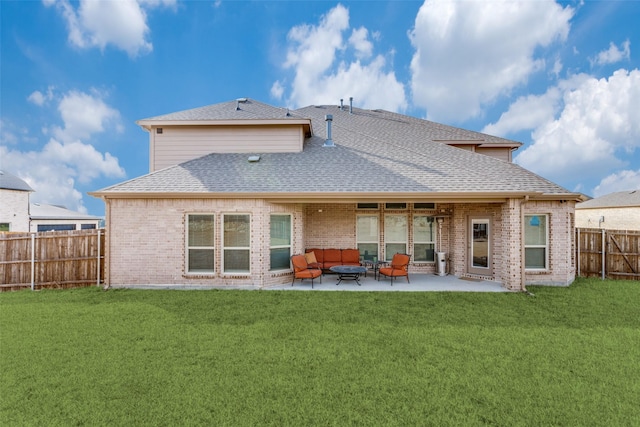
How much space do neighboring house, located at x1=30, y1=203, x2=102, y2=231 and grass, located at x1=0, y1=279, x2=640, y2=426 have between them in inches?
858

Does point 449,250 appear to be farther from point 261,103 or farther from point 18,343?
point 18,343

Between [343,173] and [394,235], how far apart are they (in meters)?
3.40

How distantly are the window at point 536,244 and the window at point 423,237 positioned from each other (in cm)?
304

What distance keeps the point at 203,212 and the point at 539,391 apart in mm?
8970

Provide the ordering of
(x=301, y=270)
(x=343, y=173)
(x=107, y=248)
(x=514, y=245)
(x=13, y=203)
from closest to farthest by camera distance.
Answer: (x=514, y=245)
(x=107, y=248)
(x=301, y=270)
(x=343, y=173)
(x=13, y=203)

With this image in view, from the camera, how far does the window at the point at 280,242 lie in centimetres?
995

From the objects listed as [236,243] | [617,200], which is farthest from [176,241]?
[617,200]

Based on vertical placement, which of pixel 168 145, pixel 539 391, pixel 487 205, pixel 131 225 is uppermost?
pixel 168 145

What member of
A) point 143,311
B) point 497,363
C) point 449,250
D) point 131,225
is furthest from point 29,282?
point 449,250

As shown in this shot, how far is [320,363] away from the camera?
462 cm

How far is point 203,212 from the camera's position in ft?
31.5

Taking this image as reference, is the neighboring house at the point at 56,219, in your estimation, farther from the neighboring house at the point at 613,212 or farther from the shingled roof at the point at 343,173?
the neighboring house at the point at 613,212

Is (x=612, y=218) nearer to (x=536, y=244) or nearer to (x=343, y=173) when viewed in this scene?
(x=536, y=244)

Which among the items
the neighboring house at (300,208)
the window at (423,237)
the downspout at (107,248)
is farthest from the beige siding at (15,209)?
the window at (423,237)
